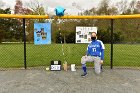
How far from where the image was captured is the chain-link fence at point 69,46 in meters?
11.2

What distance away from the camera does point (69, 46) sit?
14.4 m

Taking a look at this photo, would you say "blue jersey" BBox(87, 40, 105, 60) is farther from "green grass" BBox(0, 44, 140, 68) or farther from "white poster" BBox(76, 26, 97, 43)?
"green grass" BBox(0, 44, 140, 68)

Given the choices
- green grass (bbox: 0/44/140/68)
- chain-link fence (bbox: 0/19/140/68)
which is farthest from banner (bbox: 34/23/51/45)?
green grass (bbox: 0/44/140/68)

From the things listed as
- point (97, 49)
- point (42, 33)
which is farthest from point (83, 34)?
point (42, 33)

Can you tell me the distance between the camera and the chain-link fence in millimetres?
11164

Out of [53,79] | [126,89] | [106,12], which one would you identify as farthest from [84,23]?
[106,12]

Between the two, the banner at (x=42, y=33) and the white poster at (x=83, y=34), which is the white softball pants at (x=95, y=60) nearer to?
the white poster at (x=83, y=34)

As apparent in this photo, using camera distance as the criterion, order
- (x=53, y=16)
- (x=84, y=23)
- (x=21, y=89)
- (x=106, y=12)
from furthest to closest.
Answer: (x=106, y=12)
(x=84, y=23)
(x=53, y=16)
(x=21, y=89)

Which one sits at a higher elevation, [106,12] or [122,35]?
[106,12]

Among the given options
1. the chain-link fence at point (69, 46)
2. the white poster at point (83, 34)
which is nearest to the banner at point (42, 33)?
the chain-link fence at point (69, 46)

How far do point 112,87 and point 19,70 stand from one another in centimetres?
377

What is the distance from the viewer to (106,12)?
156 feet

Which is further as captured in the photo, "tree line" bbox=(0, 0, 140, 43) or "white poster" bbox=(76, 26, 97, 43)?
"tree line" bbox=(0, 0, 140, 43)

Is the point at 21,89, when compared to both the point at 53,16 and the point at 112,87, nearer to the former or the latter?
the point at 112,87
